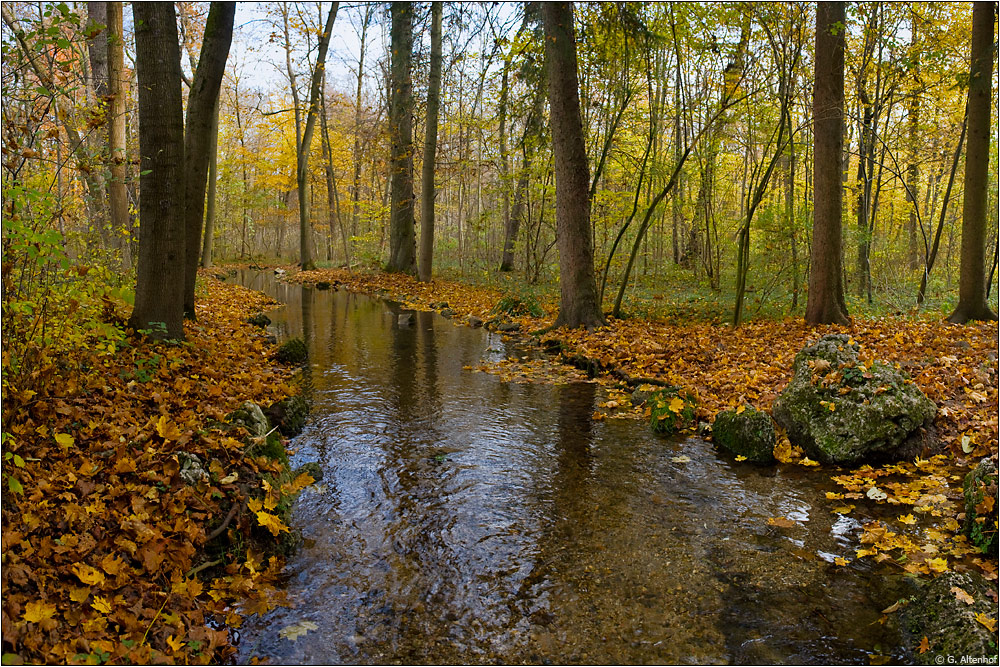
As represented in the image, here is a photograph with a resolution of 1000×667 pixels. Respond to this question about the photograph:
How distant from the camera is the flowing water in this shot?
9.61 feet

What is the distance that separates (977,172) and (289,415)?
1010 centimetres

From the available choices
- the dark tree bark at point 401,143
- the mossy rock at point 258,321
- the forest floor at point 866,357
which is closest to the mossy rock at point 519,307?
the forest floor at point 866,357

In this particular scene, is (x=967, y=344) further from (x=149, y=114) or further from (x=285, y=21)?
(x=285, y=21)

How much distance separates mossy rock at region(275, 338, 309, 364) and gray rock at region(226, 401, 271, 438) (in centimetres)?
327

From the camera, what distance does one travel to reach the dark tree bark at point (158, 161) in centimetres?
639

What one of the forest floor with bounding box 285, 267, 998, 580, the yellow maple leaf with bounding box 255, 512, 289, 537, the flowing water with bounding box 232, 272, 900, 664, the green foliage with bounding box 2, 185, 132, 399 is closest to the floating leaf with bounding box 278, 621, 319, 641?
the flowing water with bounding box 232, 272, 900, 664

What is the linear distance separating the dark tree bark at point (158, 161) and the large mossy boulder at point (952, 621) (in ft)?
22.7

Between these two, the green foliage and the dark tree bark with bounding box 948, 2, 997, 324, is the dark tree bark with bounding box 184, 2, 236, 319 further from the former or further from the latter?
the dark tree bark with bounding box 948, 2, 997, 324

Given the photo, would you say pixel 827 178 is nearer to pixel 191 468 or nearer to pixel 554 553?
pixel 554 553

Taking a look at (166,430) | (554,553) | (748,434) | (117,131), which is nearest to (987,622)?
(554,553)

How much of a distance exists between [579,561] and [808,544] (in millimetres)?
1529

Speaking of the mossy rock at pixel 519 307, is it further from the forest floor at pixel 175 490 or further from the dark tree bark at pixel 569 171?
the forest floor at pixel 175 490

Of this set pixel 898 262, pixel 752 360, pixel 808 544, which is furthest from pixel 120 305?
pixel 898 262

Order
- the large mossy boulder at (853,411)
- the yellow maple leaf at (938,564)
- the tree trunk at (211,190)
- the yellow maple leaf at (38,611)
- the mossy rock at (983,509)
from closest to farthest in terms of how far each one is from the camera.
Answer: the yellow maple leaf at (38,611) → the yellow maple leaf at (938,564) → the mossy rock at (983,509) → the large mossy boulder at (853,411) → the tree trunk at (211,190)
